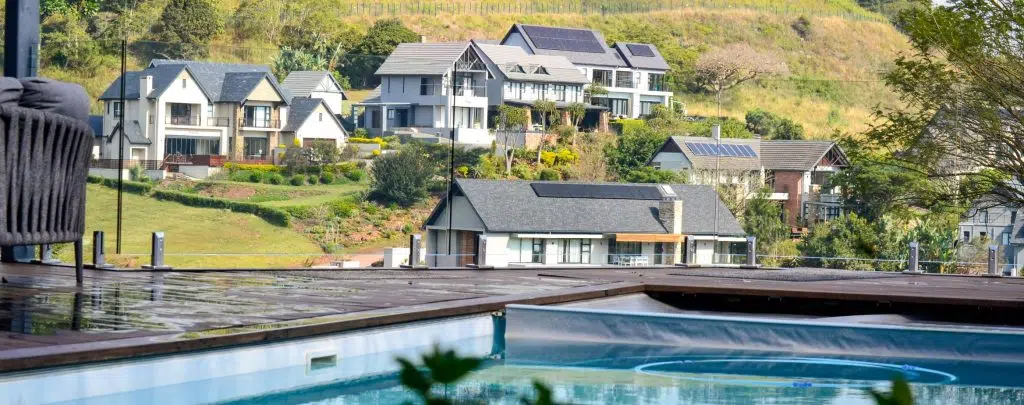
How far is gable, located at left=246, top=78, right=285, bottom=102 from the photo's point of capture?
1880cm

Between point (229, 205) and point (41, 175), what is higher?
point (41, 175)

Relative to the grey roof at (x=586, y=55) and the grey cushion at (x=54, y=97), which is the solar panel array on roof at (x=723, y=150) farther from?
the grey cushion at (x=54, y=97)

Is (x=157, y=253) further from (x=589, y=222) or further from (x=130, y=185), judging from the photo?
(x=589, y=222)

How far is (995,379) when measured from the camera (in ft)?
24.9

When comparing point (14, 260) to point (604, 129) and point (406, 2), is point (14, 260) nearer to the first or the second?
point (604, 129)

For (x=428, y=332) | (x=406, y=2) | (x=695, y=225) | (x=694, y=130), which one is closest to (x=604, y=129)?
(x=694, y=130)

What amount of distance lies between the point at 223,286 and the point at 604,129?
108 ft

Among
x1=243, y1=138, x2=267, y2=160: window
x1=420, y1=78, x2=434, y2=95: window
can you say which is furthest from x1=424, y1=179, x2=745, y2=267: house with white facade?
x1=243, y1=138, x2=267, y2=160: window

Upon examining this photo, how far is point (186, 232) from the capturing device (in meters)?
19.4

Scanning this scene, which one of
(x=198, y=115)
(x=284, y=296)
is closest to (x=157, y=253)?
(x=284, y=296)

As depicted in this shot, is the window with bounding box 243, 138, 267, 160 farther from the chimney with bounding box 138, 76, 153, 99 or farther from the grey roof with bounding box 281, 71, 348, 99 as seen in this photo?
the chimney with bounding box 138, 76, 153, 99

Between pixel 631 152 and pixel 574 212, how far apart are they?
9616mm

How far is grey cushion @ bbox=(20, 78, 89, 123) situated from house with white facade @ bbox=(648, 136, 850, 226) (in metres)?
26.2

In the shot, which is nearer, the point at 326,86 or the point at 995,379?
the point at 995,379
